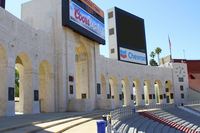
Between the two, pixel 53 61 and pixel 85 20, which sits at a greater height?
pixel 85 20

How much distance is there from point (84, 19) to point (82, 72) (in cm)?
662

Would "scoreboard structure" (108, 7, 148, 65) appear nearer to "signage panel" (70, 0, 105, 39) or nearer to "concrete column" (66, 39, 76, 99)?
"signage panel" (70, 0, 105, 39)

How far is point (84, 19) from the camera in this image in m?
31.9

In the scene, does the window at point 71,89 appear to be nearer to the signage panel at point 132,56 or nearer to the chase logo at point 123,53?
the signage panel at point 132,56

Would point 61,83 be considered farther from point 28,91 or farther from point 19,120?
point 19,120

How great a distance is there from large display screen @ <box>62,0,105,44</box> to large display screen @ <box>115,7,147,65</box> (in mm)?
9596

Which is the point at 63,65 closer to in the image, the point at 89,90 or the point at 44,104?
the point at 44,104

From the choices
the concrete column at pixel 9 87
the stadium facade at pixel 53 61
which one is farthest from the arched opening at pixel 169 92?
the concrete column at pixel 9 87

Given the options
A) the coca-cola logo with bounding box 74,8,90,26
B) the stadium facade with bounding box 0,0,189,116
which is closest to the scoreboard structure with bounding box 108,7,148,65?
the stadium facade with bounding box 0,0,189,116

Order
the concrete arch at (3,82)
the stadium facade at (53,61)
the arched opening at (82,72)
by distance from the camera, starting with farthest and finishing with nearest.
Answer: the arched opening at (82,72) < the stadium facade at (53,61) < the concrete arch at (3,82)

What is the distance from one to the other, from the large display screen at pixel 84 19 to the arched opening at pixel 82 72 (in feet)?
7.71

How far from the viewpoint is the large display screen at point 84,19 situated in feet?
95.7

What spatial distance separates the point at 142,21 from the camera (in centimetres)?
5091

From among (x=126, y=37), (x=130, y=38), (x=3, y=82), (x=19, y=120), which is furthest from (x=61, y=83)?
(x=130, y=38)
